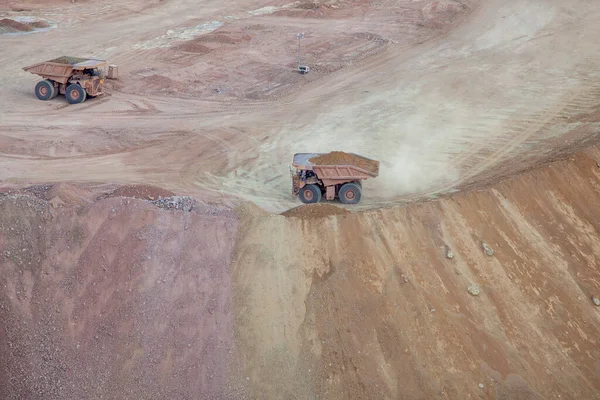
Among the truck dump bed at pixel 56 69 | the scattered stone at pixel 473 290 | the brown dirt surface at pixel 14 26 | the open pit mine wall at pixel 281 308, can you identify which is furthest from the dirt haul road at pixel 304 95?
the scattered stone at pixel 473 290

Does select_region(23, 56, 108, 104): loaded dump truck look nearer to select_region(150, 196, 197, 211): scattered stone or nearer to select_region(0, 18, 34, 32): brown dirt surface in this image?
select_region(0, 18, 34, 32): brown dirt surface

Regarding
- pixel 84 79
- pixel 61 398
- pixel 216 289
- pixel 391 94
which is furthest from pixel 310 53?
pixel 61 398

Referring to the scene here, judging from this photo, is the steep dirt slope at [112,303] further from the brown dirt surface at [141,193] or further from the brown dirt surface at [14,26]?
the brown dirt surface at [14,26]

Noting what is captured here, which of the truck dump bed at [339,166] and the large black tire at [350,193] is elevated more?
the truck dump bed at [339,166]

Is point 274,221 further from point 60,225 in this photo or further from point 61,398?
point 61,398

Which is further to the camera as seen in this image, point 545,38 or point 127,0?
point 127,0

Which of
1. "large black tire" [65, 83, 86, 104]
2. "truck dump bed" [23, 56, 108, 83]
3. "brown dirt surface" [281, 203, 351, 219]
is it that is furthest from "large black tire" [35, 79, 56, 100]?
"brown dirt surface" [281, 203, 351, 219]
